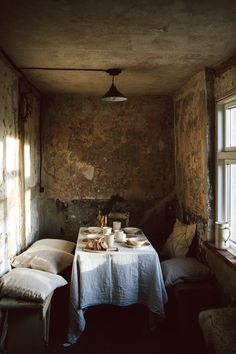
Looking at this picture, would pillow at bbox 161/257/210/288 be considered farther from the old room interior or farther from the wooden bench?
the wooden bench

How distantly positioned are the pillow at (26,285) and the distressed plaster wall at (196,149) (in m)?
1.91

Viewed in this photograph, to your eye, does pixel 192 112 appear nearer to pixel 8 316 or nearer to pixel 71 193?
pixel 71 193

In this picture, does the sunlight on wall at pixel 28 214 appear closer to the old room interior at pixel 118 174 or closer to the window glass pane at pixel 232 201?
the old room interior at pixel 118 174

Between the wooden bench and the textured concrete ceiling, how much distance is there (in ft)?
7.51

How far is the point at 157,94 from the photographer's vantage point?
5.26 m

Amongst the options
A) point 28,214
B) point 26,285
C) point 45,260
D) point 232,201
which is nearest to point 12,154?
point 28,214

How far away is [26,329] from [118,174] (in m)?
2.98

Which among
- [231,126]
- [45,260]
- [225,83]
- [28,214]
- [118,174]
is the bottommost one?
[45,260]

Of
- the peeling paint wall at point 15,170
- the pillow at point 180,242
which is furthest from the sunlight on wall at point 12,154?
the pillow at point 180,242

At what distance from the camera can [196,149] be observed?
418 cm

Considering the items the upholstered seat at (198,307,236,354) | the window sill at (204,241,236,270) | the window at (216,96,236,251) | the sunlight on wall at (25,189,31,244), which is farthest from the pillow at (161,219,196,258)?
the sunlight on wall at (25,189,31,244)

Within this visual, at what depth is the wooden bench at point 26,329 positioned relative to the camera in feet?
9.25

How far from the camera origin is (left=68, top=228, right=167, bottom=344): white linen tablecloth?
3182 millimetres

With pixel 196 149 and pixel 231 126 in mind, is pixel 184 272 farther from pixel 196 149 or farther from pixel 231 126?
pixel 231 126
